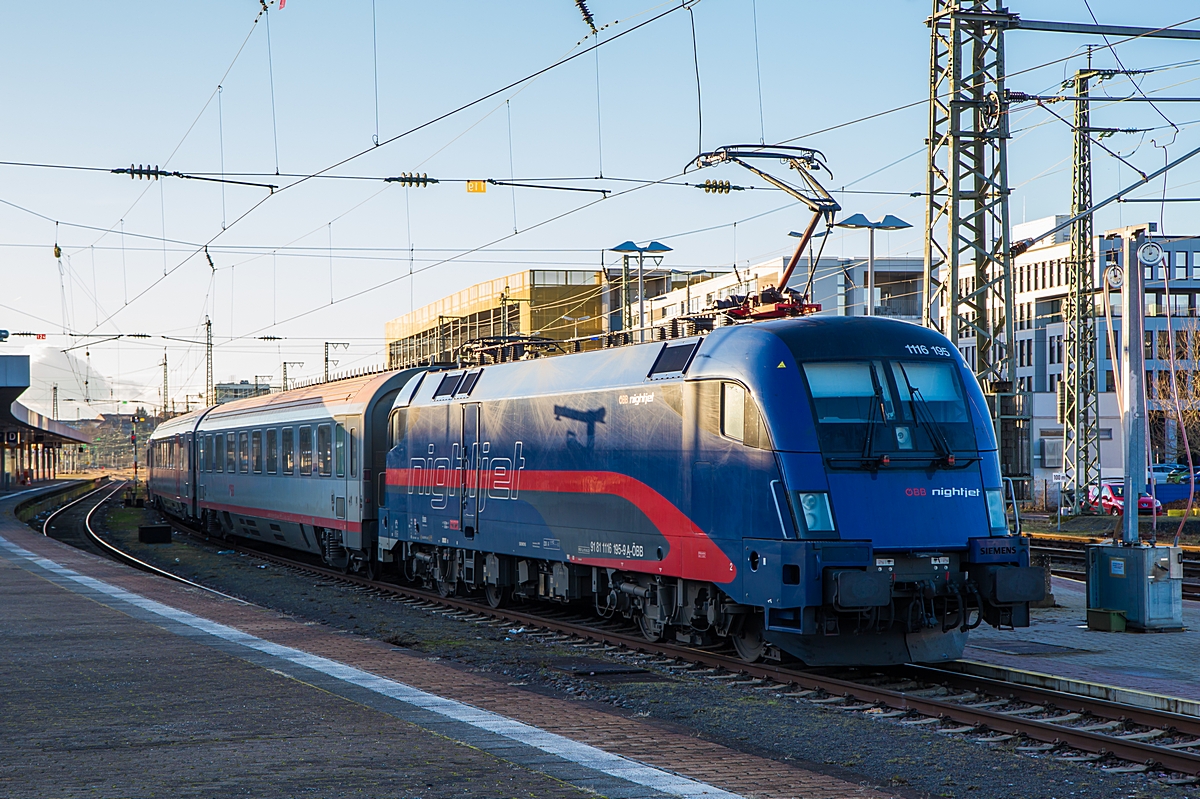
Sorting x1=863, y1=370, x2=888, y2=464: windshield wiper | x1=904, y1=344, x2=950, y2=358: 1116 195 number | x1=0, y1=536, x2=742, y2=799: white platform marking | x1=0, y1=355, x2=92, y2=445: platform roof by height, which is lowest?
x1=0, y1=536, x2=742, y2=799: white platform marking

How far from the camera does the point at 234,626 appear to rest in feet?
50.2

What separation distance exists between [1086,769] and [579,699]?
454 cm

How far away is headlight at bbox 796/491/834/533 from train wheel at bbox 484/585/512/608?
7.64 metres

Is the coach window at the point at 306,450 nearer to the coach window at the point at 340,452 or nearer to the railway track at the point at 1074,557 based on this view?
the coach window at the point at 340,452

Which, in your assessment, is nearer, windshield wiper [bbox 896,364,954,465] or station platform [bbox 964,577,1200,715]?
station platform [bbox 964,577,1200,715]

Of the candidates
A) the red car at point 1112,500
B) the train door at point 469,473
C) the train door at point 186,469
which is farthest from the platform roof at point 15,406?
the red car at point 1112,500

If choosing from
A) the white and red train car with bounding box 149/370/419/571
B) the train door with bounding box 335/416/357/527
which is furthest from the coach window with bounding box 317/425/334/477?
the train door with bounding box 335/416/357/527

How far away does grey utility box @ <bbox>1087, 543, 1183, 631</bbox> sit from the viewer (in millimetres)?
14773

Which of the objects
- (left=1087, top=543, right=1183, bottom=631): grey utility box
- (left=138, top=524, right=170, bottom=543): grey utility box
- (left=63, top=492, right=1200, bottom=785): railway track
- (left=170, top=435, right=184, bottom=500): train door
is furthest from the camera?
(left=170, top=435, right=184, bottom=500): train door

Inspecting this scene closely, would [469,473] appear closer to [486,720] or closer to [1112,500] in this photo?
[486,720]

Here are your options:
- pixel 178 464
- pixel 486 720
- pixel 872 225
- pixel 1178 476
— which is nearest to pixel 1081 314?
pixel 872 225

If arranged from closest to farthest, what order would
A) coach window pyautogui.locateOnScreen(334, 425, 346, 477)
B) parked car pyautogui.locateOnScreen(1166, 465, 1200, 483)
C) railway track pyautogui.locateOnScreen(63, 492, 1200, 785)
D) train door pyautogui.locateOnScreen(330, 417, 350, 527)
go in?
railway track pyautogui.locateOnScreen(63, 492, 1200, 785) → train door pyautogui.locateOnScreen(330, 417, 350, 527) → coach window pyautogui.locateOnScreen(334, 425, 346, 477) → parked car pyautogui.locateOnScreen(1166, 465, 1200, 483)

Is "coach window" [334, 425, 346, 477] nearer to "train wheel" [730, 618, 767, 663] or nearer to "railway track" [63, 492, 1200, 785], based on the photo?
"railway track" [63, 492, 1200, 785]

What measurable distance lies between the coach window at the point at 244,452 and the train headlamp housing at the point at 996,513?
22923 mm
